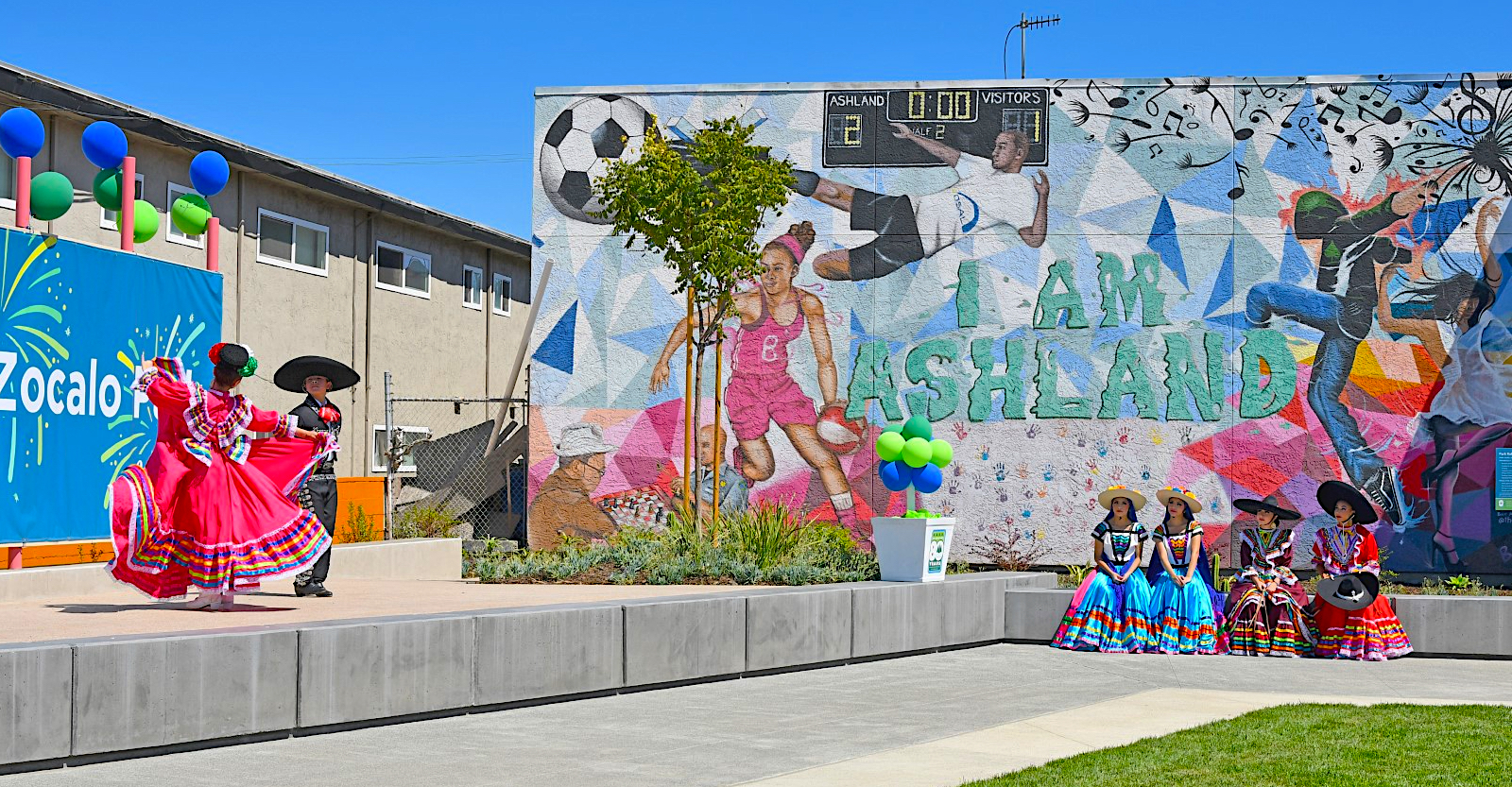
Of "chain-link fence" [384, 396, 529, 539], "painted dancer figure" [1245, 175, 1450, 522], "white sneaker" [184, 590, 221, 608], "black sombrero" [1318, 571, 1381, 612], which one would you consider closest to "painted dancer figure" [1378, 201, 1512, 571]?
"painted dancer figure" [1245, 175, 1450, 522]

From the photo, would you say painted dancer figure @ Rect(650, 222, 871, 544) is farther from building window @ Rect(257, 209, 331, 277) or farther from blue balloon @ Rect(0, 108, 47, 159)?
building window @ Rect(257, 209, 331, 277)

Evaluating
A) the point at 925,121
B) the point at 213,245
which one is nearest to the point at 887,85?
the point at 925,121

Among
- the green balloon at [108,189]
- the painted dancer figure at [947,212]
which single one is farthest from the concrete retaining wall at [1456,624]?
the green balloon at [108,189]

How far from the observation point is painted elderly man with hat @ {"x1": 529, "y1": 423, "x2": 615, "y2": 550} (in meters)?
20.3

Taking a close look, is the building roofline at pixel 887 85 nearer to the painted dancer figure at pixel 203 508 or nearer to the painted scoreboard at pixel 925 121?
the painted scoreboard at pixel 925 121

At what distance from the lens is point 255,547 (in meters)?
10.7

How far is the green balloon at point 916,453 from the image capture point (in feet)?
47.1

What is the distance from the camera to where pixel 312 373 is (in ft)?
40.6

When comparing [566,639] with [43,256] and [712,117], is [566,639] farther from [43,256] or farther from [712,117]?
[712,117]

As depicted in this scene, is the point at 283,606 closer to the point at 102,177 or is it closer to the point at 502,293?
the point at 102,177

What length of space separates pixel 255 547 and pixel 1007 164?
11.8 m

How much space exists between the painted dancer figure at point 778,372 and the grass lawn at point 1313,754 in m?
10.3

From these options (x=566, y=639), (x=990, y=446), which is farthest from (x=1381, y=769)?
(x=990, y=446)

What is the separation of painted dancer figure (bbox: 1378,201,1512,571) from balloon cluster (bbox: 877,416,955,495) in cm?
751
